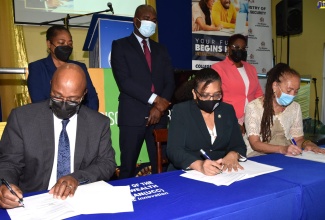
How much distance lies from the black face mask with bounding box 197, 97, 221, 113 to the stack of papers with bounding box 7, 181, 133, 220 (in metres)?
0.83

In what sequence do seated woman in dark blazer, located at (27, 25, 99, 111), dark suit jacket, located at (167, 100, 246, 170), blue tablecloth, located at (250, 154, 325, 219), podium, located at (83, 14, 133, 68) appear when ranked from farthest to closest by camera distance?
podium, located at (83, 14, 133, 68) < seated woman in dark blazer, located at (27, 25, 99, 111) < dark suit jacket, located at (167, 100, 246, 170) < blue tablecloth, located at (250, 154, 325, 219)

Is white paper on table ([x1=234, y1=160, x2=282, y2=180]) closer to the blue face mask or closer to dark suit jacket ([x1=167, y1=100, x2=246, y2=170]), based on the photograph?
dark suit jacket ([x1=167, y1=100, x2=246, y2=170])

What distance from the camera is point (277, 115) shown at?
7.89ft

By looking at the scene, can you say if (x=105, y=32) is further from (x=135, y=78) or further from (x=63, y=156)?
(x=63, y=156)

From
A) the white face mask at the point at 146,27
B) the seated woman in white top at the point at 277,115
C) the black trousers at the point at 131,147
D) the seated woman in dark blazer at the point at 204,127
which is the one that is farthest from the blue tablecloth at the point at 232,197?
the white face mask at the point at 146,27

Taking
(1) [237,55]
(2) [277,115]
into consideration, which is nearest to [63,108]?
(2) [277,115]

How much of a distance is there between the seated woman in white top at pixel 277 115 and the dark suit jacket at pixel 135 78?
0.82 m

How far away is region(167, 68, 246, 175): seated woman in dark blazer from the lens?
1947mm

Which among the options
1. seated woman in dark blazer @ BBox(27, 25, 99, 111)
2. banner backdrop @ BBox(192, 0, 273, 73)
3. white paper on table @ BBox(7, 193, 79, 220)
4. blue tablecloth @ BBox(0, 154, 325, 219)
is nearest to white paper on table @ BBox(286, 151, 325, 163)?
blue tablecloth @ BBox(0, 154, 325, 219)

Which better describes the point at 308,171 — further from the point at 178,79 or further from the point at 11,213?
the point at 178,79

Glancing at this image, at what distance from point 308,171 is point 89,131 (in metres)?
1.18

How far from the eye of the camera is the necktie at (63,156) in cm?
158

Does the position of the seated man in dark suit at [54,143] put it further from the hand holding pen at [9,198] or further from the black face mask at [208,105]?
the black face mask at [208,105]

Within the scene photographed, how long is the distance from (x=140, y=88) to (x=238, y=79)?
1.07 meters
